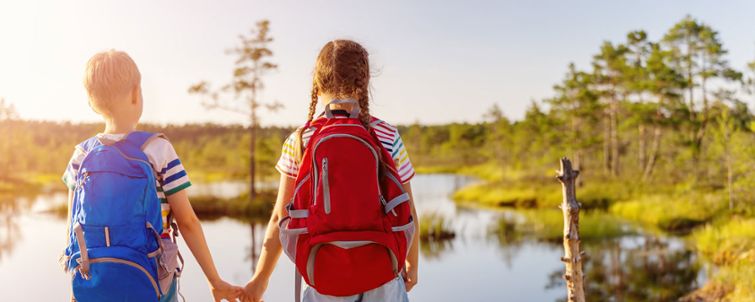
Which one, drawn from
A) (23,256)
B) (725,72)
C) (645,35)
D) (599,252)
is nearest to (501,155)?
(645,35)

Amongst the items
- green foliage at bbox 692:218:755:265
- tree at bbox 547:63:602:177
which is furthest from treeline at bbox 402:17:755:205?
green foliage at bbox 692:218:755:265

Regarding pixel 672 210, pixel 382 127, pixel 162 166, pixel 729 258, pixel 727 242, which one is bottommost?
pixel 729 258

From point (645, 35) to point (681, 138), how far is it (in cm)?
631

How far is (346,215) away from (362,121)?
13.4 inches

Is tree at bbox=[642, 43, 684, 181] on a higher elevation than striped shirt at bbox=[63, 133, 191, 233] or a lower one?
higher

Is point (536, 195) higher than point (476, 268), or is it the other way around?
point (536, 195)

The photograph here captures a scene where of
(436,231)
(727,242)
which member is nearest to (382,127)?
(727,242)

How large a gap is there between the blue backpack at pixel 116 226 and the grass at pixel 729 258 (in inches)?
382

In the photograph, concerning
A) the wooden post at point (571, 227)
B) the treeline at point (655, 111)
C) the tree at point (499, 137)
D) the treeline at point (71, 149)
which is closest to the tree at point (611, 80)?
the treeline at point (655, 111)

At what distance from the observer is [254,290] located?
2422mm

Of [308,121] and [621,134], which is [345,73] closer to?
[308,121]

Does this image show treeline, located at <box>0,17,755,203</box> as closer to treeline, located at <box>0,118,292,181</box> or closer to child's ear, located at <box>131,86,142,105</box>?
treeline, located at <box>0,118,292,181</box>

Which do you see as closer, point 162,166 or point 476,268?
point 162,166

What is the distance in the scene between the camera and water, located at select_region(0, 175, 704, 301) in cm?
1267
